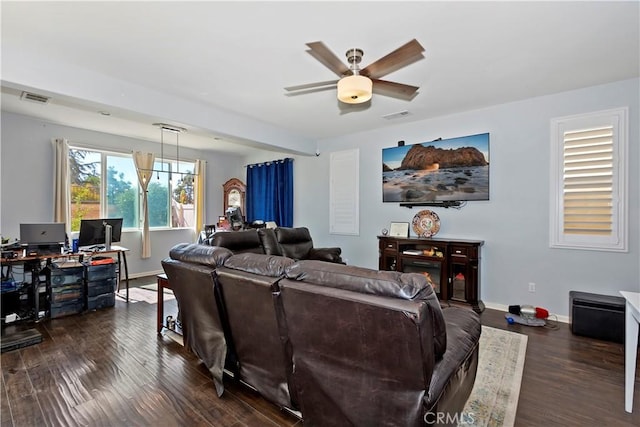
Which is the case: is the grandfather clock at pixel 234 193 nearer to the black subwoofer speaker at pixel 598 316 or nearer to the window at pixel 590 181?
the window at pixel 590 181

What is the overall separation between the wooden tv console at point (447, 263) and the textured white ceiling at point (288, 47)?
6.18 ft

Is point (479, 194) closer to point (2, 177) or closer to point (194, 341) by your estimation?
point (194, 341)

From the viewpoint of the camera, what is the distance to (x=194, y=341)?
2.46 meters

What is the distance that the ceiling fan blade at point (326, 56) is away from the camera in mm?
2031

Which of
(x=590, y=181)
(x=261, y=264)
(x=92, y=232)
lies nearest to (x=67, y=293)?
(x=92, y=232)

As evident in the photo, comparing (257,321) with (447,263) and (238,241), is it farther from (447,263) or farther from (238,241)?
(447,263)

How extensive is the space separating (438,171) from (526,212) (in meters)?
1.22

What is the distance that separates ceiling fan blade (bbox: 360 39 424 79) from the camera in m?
2.02

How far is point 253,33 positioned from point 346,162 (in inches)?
131

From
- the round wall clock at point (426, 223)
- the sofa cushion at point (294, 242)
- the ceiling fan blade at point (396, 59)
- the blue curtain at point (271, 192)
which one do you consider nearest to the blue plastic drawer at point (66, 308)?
the sofa cushion at point (294, 242)

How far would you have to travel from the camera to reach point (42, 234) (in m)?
3.82

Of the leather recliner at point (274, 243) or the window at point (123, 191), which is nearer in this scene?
the leather recliner at point (274, 243)

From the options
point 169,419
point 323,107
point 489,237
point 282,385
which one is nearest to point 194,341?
point 169,419

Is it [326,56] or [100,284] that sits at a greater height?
[326,56]
